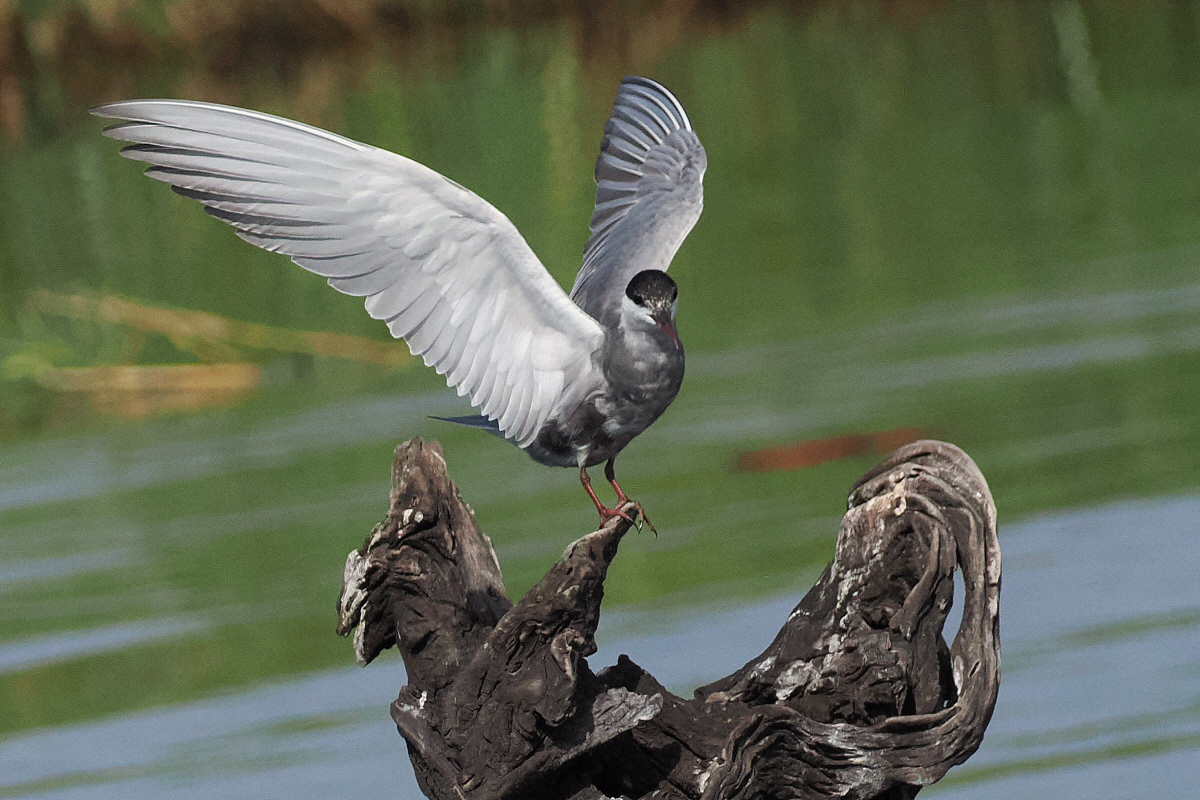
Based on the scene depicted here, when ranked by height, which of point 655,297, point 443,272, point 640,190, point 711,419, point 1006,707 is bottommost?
point 1006,707

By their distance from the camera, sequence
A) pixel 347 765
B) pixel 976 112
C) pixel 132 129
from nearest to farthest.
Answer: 1. pixel 132 129
2. pixel 347 765
3. pixel 976 112

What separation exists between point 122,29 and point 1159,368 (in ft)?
69.6

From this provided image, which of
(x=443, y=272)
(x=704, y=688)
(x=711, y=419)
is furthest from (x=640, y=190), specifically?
(x=711, y=419)

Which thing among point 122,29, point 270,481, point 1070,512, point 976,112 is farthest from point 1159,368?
point 122,29

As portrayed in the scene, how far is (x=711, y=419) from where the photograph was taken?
436 inches

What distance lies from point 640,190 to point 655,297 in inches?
49.9

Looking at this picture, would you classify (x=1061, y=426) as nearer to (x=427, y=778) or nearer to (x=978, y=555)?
(x=978, y=555)

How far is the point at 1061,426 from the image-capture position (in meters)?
10.2

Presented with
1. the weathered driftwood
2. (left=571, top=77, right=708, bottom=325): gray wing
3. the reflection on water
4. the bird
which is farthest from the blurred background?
the bird

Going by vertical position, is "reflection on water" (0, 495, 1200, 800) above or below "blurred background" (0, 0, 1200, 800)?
below

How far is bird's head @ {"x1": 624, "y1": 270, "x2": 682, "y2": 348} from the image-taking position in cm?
Answer: 488

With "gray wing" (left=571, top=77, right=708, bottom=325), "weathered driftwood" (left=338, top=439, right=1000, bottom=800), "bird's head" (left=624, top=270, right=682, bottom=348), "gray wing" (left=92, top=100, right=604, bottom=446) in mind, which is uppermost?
"gray wing" (left=571, top=77, right=708, bottom=325)

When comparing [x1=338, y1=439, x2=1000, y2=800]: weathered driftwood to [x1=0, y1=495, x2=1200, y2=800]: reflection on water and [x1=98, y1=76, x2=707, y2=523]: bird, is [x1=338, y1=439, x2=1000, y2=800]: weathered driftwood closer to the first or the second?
[x1=98, y1=76, x2=707, y2=523]: bird

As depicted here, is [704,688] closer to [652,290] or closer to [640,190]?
[652,290]
